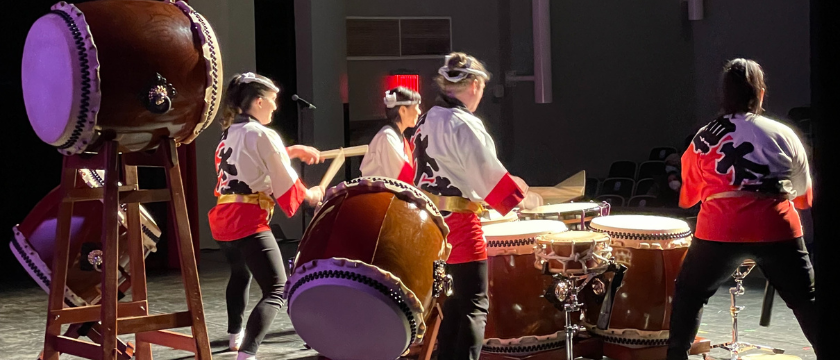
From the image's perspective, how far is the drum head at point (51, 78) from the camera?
2227mm

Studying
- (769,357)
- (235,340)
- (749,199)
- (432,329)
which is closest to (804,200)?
(749,199)

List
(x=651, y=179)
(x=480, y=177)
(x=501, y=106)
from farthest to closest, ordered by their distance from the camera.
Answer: (x=501, y=106) → (x=651, y=179) → (x=480, y=177)

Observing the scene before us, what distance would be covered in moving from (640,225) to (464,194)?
1.09 metres

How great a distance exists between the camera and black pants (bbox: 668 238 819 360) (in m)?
2.86

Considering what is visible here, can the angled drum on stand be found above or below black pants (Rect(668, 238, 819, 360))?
above

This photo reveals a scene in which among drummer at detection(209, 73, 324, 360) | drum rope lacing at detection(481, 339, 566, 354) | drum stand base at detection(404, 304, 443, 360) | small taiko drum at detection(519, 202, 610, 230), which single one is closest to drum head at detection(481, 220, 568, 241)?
small taiko drum at detection(519, 202, 610, 230)

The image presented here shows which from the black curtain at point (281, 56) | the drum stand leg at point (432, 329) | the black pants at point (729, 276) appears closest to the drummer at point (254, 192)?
the drum stand leg at point (432, 329)

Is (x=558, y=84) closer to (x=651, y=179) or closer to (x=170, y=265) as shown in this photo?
(x=651, y=179)

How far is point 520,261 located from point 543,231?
5.9 inches

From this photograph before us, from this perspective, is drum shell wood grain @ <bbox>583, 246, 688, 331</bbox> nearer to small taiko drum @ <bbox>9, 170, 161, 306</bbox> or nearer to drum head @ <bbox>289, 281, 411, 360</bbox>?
drum head @ <bbox>289, 281, 411, 360</bbox>

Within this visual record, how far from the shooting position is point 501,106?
9477 mm

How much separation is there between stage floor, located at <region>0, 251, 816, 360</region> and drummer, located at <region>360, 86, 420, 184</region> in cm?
92

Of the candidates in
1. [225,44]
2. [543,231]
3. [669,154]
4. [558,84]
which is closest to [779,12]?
[669,154]

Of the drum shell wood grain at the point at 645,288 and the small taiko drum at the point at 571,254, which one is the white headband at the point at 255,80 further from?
the drum shell wood grain at the point at 645,288
